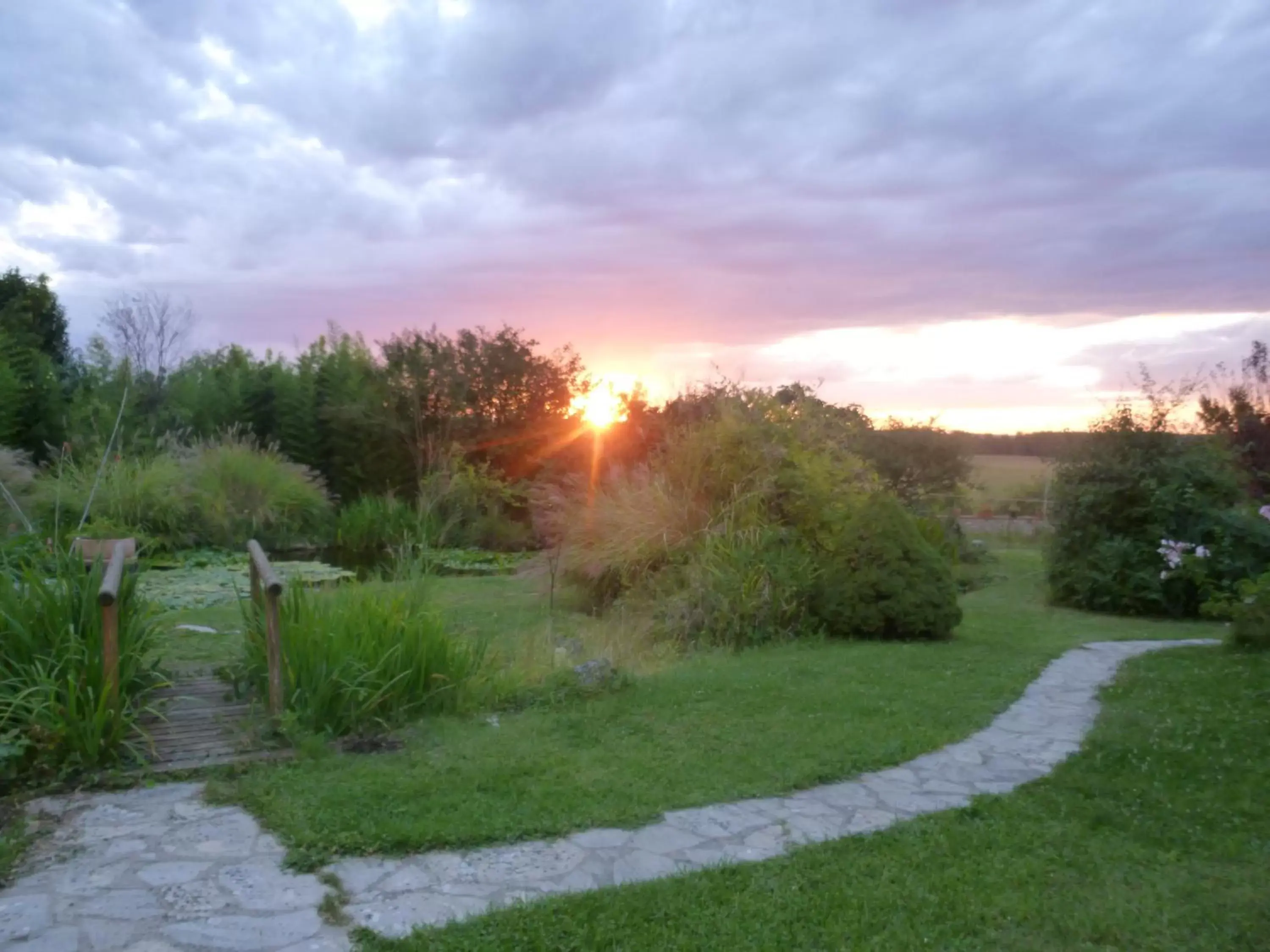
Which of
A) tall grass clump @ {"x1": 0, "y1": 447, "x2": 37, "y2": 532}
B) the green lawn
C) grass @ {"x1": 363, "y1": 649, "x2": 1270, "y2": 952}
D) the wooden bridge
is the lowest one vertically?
grass @ {"x1": 363, "y1": 649, "x2": 1270, "y2": 952}

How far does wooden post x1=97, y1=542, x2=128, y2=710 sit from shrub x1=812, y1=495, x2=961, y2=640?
241 inches

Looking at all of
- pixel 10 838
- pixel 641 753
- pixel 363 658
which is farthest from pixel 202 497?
pixel 10 838

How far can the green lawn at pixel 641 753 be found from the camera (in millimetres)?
4195

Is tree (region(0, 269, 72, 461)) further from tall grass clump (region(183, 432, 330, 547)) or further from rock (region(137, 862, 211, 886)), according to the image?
rock (region(137, 862, 211, 886))

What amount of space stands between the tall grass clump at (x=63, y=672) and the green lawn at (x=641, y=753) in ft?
2.32

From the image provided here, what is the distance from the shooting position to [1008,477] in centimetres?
2181

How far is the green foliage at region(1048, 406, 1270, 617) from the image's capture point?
11133 millimetres

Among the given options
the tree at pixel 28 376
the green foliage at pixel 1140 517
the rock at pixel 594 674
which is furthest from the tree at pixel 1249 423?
the tree at pixel 28 376

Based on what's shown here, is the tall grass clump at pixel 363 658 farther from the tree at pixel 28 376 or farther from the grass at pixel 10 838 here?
the tree at pixel 28 376

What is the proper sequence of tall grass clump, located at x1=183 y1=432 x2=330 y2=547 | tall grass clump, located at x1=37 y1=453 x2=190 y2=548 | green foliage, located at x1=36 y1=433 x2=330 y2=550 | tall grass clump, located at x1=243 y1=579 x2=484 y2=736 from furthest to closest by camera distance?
1. tall grass clump, located at x1=183 y1=432 x2=330 y2=547
2. green foliage, located at x1=36 y1=433 x2=330 y2=550
3. tall grass clump, located at x1=37 y1=453 x2=190 y2=548
4. tall grass clump, located at x1=243 y1=579 x2=484 y2=736

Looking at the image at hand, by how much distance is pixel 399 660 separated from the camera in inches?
228

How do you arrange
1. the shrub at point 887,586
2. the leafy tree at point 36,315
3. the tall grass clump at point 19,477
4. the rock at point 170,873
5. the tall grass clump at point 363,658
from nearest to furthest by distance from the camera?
the rock at point 170,873 → the tall grass clump at point 363,658 → the shrub at point 887,586 → the tall grass clump at point 19,477 → the leafy tree at point 36,315

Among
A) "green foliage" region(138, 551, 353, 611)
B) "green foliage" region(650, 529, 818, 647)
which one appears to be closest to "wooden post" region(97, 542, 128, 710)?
"green foliage" region(138, 551, 353, 611)

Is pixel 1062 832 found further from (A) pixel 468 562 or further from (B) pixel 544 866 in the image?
(A) pixel 468 562
